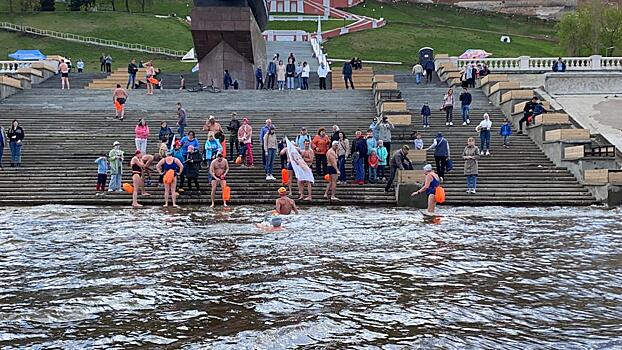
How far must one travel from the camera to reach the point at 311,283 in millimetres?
10688

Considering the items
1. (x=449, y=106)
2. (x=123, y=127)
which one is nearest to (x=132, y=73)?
(x=123, y=127)

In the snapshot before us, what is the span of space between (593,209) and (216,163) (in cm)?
877

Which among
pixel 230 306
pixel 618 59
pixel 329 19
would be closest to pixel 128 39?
pixel 329 19

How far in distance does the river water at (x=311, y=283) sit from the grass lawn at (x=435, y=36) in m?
42.4

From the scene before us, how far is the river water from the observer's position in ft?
27.5

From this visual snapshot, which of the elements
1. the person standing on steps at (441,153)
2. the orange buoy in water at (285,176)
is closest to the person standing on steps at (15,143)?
the orange buoy in water at (285,176)

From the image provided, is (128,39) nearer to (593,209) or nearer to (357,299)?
(593,209)

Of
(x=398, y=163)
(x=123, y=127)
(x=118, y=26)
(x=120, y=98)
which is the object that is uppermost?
(x=118, y=26)

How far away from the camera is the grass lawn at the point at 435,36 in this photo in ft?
204

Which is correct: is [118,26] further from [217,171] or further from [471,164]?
[471,164]

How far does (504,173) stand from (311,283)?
12192 mm

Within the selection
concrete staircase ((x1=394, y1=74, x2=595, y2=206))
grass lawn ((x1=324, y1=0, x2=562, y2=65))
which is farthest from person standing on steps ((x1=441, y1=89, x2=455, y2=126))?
grass lawn ((x1=324, y1=0, x2=562, y2=65))

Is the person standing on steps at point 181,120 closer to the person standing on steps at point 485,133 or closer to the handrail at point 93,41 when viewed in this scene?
the person standing on steps at point 485,133

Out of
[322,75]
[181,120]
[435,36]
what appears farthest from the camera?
[435,36]
